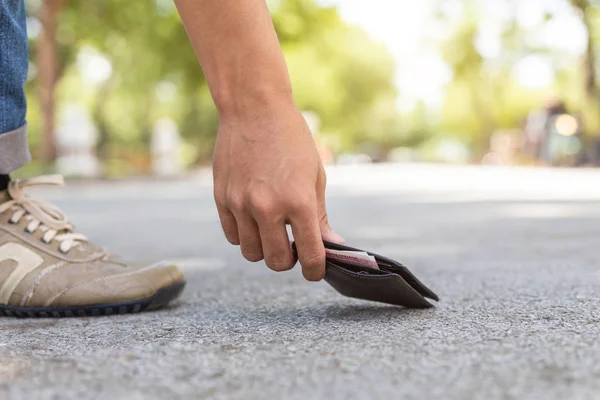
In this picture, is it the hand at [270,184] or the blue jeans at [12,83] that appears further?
the blue jeans at [12,83]

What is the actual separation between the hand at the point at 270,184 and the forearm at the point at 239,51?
0.09 feet

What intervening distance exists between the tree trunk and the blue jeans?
12866 mm

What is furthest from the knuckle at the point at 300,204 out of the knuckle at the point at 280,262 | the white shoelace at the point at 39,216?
the white shoelace at the point at 39,216

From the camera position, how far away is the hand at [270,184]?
3.96 ft

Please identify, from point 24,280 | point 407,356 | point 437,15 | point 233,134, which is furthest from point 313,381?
point 437,15

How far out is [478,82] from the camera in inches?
1217

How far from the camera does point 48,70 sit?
14.0 metres

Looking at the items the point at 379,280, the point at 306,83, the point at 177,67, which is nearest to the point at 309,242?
the point at 379,280

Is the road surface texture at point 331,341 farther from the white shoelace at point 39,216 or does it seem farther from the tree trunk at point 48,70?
the tree trunk at point 48,70

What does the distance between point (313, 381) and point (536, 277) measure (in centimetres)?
119

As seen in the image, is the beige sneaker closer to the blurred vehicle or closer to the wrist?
the wrist

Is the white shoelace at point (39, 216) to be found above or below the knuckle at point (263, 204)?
below

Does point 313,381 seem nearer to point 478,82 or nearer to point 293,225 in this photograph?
point 293,225

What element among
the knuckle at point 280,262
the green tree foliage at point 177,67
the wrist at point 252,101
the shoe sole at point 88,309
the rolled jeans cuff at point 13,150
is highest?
the green tree foliage at point 177,67
